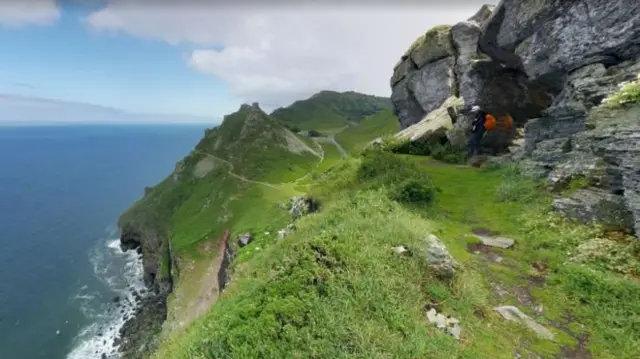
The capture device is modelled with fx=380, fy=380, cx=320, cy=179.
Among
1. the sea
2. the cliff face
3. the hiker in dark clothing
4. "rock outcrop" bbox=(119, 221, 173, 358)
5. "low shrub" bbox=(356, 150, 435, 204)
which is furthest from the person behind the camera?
the cliff face

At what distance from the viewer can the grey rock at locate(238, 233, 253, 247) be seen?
4892cm

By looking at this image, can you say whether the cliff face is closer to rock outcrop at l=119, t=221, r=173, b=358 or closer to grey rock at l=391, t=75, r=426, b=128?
rock outcrop at l=119, t=221, r=173, b=358

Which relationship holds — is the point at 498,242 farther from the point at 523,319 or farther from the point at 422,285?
the point at 422,285

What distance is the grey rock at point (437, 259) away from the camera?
1168 cm

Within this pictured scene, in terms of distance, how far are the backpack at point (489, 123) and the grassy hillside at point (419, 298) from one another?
60.5ft

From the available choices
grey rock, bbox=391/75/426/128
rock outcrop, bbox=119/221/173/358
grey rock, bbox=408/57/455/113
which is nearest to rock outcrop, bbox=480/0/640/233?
grey rock, bbox=408/57/455/113

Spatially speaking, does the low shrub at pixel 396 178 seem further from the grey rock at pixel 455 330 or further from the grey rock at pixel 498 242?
the grey rock at pixel 455 330

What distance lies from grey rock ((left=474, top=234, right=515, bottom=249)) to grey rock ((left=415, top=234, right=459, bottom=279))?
14.2ft

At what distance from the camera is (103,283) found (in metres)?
67.8

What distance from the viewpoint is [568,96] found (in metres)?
22.0

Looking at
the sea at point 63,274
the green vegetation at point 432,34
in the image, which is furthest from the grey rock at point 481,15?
the sea at point 63,274

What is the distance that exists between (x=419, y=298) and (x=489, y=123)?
89.7ft

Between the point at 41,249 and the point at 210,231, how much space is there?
48.7m

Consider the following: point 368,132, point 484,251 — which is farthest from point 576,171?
point 368,132
